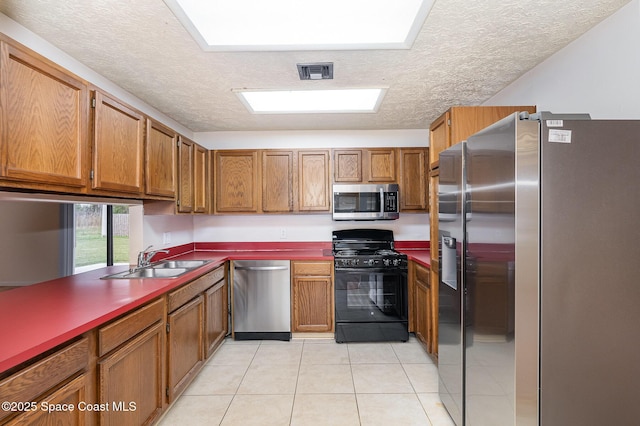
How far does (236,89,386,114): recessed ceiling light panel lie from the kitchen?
0.78 m

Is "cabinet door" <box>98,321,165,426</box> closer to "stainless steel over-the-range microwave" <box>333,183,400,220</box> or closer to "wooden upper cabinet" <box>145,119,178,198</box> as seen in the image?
"wooden upper cabinet" <box>145,119,178,198</box>

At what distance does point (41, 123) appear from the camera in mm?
1452

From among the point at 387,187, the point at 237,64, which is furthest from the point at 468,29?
the point at 387,187

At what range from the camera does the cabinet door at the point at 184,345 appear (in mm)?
2086

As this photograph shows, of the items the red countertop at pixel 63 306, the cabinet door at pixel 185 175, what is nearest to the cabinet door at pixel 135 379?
the red countertop at pixel 63 306

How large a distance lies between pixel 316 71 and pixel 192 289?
1.89 m

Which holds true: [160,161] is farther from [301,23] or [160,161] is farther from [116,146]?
[301,23]

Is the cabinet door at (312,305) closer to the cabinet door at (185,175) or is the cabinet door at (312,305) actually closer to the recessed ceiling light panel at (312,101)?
the cabinet door at (185,175)

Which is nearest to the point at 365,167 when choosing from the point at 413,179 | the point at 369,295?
the point at 413,179

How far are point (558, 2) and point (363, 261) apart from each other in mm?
2423

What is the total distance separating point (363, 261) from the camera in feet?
10.7

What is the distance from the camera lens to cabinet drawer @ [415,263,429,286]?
2.87 meters

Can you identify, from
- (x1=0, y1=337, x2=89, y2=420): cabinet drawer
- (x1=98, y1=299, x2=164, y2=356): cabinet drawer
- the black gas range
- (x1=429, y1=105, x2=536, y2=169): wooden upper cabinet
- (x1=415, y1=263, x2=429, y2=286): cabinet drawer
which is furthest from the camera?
the black gas range

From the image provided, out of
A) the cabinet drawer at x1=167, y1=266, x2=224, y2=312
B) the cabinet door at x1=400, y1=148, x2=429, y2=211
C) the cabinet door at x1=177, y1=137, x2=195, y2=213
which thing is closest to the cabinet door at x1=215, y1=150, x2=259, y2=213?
the cabinet door at x1=177, y1=137, x2=195, y2=213
